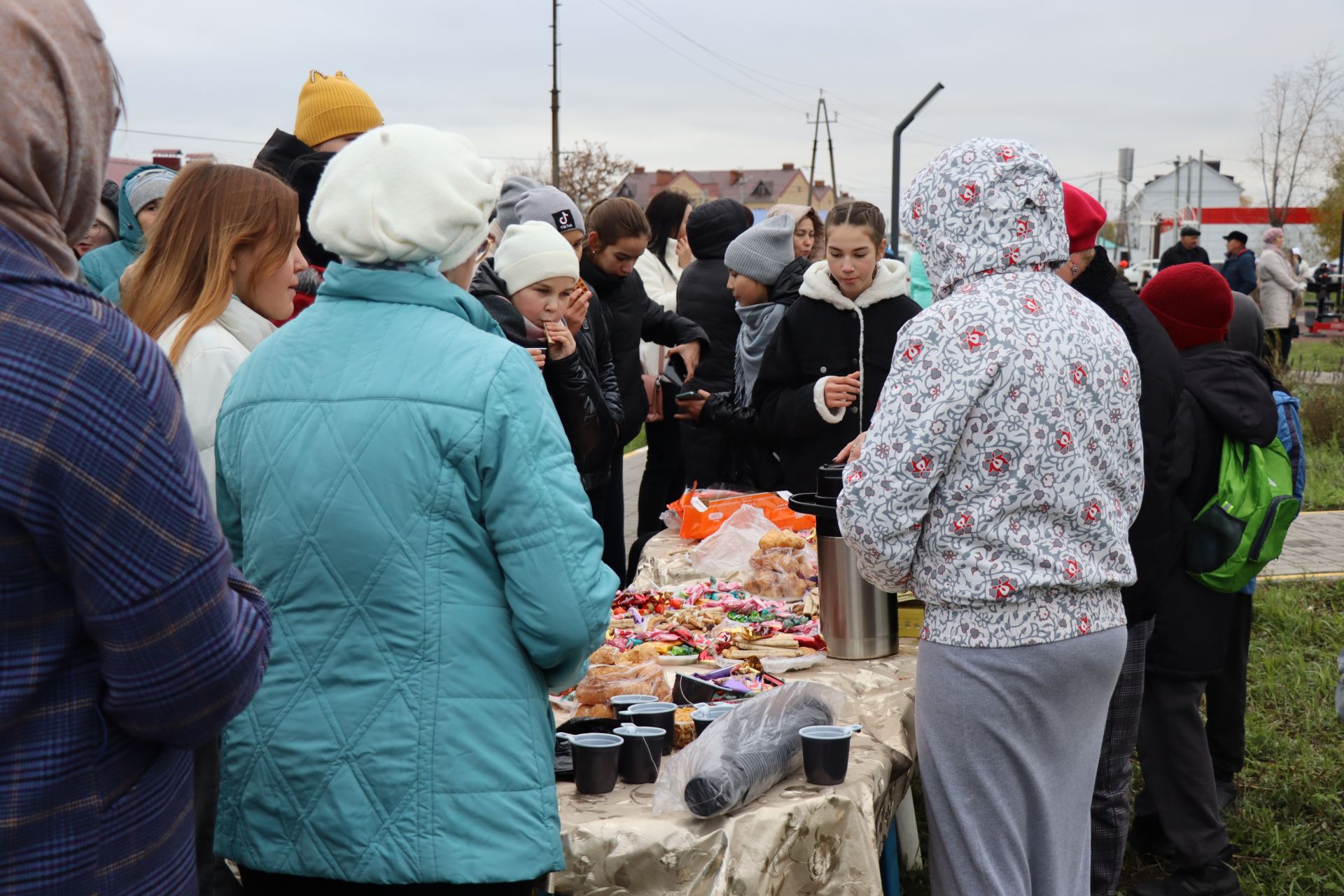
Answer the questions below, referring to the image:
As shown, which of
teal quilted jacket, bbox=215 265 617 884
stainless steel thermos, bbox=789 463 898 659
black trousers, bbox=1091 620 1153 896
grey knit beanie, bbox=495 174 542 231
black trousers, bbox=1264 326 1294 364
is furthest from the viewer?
black trousers, bbox=1264 326 1294 364

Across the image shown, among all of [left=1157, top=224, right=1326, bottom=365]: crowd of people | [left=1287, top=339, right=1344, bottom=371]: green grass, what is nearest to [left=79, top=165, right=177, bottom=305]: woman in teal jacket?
[left=1287, top=339, right=1344, bottom=371]: green grass

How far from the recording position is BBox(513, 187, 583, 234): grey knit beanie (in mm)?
4555

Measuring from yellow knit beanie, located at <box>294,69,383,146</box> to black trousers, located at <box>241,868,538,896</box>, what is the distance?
2830mm

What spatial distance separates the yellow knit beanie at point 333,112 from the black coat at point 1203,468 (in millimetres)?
2781

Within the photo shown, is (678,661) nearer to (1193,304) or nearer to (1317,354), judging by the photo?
(1193,304)

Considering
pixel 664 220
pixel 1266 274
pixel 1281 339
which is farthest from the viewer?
pixel 1266 274

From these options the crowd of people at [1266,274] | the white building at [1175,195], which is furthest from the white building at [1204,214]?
the crowd of people at [1266,274]

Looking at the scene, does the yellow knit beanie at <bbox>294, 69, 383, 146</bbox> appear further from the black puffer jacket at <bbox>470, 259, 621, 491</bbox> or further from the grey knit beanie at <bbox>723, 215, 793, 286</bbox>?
the grey knit beanie at <bbox>723, 215, 793, 286</bbox>

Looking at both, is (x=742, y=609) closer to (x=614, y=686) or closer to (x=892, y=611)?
(x=892, y=611)

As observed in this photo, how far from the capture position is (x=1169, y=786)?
3537 millimetres

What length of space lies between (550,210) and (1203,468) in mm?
2482

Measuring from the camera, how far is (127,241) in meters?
4.41

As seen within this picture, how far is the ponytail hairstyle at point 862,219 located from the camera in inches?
169

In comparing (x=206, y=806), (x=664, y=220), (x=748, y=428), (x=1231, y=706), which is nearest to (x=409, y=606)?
(x=206, y=806)
